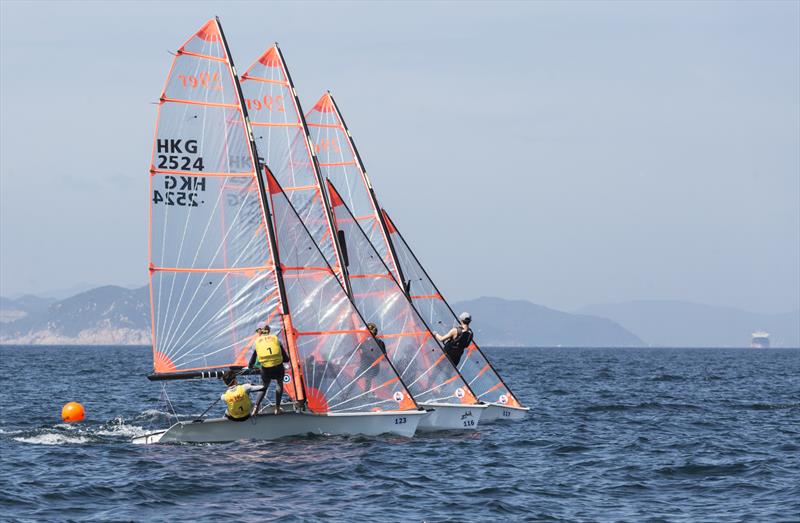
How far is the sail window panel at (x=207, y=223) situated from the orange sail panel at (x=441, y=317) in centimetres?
756

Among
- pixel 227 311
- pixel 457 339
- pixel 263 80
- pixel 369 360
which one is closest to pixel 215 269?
pixel 227 311

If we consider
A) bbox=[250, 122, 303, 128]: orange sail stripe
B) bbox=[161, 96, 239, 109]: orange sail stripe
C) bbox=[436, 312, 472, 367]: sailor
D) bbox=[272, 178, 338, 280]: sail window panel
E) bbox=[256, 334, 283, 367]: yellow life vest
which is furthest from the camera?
bbox=[436, 312, 472, 367]: sailor

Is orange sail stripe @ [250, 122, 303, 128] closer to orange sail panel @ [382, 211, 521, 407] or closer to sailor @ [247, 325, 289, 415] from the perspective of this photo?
orange sail panel @ [382, 211, 521, 407]

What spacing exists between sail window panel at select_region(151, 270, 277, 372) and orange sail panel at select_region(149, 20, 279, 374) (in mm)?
22

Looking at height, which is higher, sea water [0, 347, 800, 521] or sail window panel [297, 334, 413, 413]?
sail window panel [297, 334, 413, 413]

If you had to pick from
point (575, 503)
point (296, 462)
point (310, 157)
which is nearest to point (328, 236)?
point (310, 157)

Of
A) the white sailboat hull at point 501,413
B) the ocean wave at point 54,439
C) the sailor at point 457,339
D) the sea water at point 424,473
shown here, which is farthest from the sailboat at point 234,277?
the white sailboat hull at point 501,413

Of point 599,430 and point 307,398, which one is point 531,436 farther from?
point 307,398

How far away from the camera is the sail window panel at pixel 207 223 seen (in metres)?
25.5

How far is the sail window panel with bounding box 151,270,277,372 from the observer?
25672 millimetres

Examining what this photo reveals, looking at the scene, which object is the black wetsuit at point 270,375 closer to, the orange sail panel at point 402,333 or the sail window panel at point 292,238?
the sail window panel at point 292,238

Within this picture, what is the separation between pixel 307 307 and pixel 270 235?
5.96ft

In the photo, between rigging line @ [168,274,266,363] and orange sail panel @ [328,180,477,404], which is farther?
orange sail panel @ [328,180,477,404]

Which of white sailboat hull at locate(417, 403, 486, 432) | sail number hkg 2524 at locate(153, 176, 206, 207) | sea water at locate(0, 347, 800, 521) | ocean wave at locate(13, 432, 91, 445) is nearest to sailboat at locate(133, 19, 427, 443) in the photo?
sail number hkg 2524 at locate(153, 176, 206, 207)
